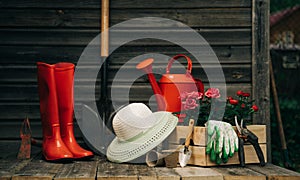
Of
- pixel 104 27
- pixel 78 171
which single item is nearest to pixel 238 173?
pixel 78 171

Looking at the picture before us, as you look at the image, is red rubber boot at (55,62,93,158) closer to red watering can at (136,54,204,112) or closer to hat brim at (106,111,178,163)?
hat brim at (106,111,178,163)

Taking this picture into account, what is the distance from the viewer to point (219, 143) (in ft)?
8.07

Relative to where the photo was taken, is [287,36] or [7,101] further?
[287,36]

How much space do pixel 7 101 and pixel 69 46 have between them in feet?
2.02

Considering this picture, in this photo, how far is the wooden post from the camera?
3365 mm

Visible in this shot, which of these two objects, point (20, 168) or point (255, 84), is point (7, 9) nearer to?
point (20, 168)

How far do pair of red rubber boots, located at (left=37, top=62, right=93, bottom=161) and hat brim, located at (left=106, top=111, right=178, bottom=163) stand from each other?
0.77ft

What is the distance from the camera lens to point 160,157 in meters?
2.48

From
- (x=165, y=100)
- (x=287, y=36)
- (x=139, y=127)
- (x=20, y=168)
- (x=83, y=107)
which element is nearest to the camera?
(x=20, y=168)

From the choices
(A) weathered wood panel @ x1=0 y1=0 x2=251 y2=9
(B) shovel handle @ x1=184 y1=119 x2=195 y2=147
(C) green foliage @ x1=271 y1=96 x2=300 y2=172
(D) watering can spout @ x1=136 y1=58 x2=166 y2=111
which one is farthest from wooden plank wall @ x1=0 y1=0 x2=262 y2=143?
(C) green foliage @ x1=271 y1=96 x2=300 y2=172

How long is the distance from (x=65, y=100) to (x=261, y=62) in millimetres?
1501

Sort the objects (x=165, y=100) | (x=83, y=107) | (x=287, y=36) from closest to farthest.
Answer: (x=165, y=100) → (x=83, y=107) → (x=287, y=36)

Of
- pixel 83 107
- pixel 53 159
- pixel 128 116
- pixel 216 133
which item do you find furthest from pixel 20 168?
pixel 216 133

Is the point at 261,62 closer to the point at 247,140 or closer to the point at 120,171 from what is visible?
the point at 247,140
